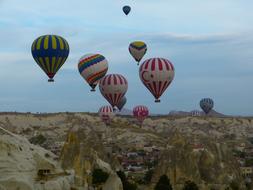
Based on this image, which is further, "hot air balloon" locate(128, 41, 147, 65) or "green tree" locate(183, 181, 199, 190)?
"hot air balloon" locate(128, 41, 147, 65)

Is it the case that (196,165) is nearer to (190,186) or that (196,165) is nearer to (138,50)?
(190,186)

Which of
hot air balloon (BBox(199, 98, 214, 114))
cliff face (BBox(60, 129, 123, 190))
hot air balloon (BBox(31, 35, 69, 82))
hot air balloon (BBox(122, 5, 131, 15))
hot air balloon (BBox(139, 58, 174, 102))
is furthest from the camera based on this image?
hot air balloon (BBox(199, 98, 214, 114))

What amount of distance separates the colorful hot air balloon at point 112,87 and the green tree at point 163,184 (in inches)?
703

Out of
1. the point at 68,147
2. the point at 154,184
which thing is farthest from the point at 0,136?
the point at 154,184

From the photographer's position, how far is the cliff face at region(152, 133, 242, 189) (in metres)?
39.4

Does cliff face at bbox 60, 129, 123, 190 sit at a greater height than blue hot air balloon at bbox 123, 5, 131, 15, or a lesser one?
lesser

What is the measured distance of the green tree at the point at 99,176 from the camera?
34731 mm

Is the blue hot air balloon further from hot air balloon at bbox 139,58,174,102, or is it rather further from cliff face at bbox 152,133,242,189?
cliff face at bbox 152,133,242,189

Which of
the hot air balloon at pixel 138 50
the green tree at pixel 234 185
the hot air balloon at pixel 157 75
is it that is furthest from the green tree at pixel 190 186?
the hot air balloon at pixel 138 50

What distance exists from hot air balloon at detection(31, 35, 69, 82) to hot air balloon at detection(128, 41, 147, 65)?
1710cm

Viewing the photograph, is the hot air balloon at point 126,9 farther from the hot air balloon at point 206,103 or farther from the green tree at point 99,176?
the hot air balloon at point 206,103

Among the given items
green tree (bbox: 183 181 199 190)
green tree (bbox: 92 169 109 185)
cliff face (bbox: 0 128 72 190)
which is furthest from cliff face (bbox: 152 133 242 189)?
cliff face (bbox: 0 128 72 190)

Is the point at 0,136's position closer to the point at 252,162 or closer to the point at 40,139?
the point at 252,162

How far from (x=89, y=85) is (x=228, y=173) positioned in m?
16.4
